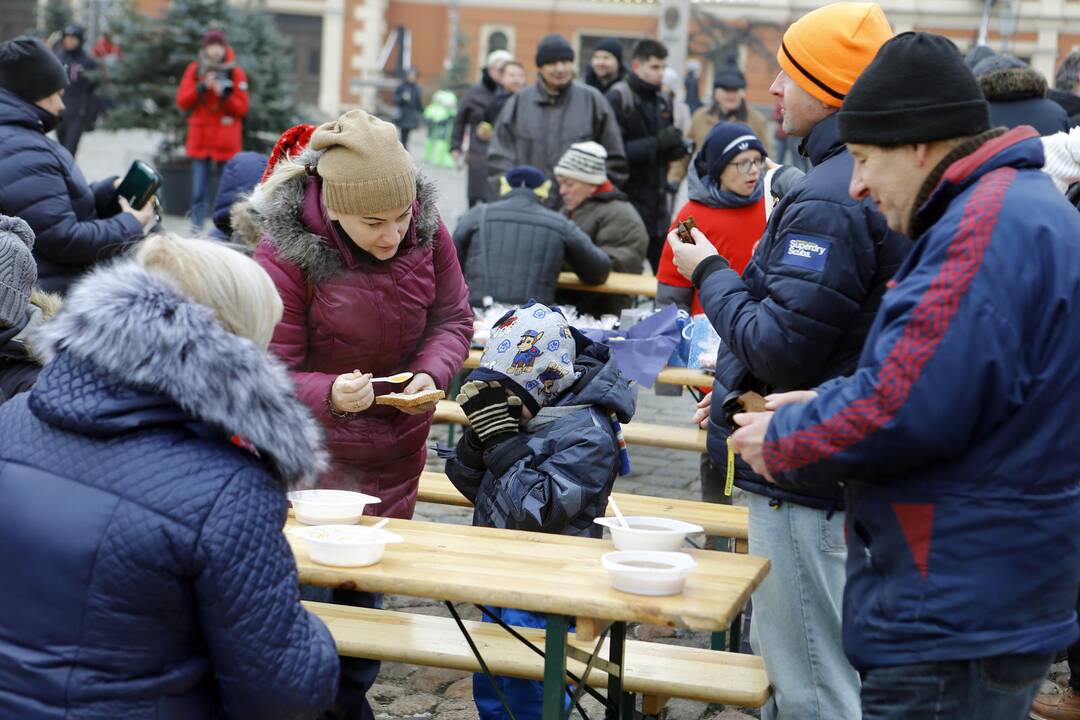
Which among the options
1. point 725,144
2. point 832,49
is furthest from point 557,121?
point 832,49

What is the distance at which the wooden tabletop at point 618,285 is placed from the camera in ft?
25.7

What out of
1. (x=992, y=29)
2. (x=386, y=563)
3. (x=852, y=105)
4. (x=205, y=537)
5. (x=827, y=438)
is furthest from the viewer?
(x=992, y=29)

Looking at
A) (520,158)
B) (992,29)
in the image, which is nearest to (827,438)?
(520,158)

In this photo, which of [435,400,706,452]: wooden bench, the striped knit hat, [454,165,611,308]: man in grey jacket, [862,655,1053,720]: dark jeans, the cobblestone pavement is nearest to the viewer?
[862,655,1053,720]: dark jeans

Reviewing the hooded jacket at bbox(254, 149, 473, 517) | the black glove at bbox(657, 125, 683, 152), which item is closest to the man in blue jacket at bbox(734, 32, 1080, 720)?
the hooded jacket at bbox(254, 149, 473, 517)

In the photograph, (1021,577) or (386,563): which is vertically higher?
(1021,577)

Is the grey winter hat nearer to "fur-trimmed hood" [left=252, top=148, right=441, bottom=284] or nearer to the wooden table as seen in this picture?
"fur-trimmed hood" [left=252, top=148, right=441, bottom=284]

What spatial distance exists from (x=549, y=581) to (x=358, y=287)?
1253 millimetres

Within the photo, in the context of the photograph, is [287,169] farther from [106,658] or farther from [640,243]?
[640,243]

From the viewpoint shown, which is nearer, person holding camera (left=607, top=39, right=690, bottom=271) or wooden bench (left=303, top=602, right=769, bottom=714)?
wooden bench (left=303, top=602, right=769, bottom=714)

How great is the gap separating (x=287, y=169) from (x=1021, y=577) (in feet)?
7.94

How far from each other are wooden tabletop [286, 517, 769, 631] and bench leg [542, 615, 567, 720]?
0.41 feet

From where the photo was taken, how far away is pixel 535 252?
7324mm

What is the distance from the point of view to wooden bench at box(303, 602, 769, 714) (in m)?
3.62
